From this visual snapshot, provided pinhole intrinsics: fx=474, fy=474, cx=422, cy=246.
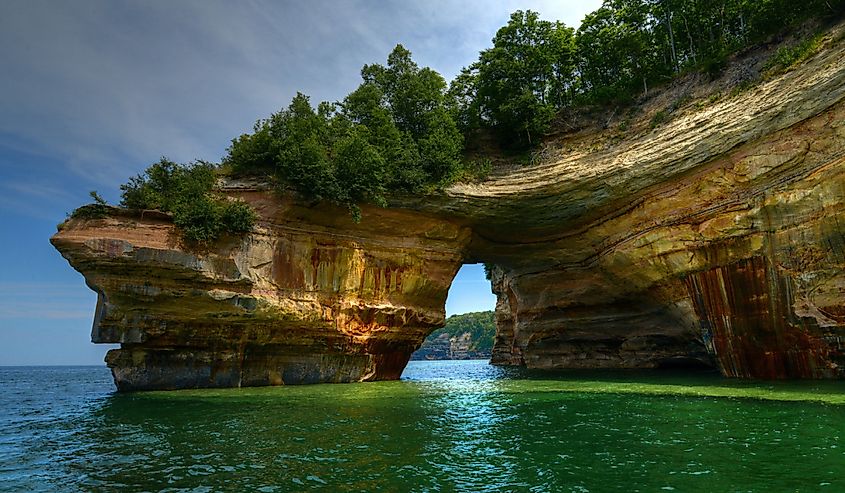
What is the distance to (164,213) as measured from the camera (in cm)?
1939

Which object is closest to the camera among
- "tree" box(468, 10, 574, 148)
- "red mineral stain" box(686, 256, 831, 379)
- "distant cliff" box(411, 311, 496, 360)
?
"red mineral stain" box(686, 256, 831, 379)

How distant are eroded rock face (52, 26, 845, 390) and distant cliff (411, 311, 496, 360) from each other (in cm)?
10838

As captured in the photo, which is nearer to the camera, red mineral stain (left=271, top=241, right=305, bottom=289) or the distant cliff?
red mineral stain (left=271, top=241, right=305, bottom=289)

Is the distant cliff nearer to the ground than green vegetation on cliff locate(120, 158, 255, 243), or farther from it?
nearer to the ground

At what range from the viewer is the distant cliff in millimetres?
134375

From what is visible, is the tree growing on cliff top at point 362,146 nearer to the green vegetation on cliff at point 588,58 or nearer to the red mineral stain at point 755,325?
the green vegetation on cliff at point 588,58

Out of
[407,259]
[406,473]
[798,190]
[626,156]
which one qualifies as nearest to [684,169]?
[626,156]

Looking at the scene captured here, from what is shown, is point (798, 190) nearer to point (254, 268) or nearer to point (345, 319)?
point (345, 319)

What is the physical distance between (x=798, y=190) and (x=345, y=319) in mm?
18585

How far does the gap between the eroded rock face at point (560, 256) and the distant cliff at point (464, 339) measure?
356 feet

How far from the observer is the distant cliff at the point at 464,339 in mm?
134375

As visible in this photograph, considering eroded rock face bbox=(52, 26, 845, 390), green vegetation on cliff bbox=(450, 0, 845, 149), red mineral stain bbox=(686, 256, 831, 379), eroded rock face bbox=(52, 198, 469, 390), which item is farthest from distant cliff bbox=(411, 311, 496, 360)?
red mineral stain bbox=(686, 256, 831, 379)

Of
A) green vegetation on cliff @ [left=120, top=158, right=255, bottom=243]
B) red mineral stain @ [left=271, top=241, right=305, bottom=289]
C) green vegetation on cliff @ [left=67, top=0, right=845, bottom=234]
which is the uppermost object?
green vegetation on cliff @ [left=67, top=0, right=845, bottom=234]

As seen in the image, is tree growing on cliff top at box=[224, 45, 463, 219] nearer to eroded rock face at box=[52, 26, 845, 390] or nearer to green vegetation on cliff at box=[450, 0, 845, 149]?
eroded rock face at box=[52, 26, 845, 390]
